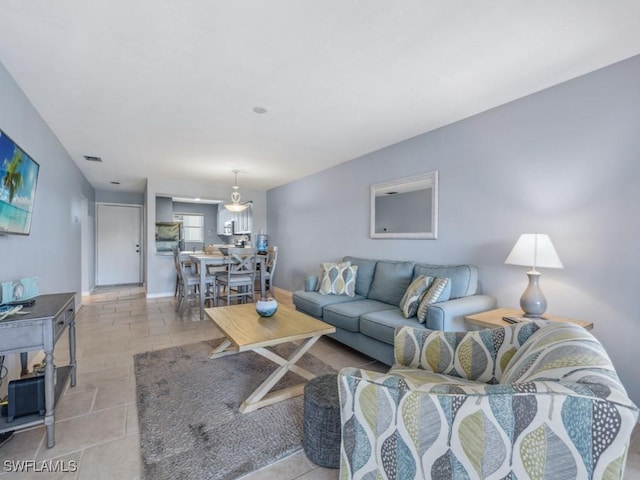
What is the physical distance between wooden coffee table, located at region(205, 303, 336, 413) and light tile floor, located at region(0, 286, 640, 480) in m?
0.55

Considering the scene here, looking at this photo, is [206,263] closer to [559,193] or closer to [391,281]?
[391,281]

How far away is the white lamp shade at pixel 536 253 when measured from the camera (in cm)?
216

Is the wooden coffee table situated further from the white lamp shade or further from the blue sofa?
the white lamp shade

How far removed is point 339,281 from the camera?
3.77 metres

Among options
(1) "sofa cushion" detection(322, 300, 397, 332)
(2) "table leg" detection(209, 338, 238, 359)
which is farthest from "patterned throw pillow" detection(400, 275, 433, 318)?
(2) "table leg" detection(209, 338, 238, 359)

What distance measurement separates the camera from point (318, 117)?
2.98 metres

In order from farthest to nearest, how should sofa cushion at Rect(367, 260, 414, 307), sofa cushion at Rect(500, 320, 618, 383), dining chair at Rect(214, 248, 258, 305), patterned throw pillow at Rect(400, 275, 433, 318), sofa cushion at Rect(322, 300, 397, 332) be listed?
dining chair at Rect(214, 248, 258, 305) < sofa cushion at Rect(367, 260, 414, 307) < sofa cushion at Rect(322, 300, 397, 332) < patterned throw pillow at Rect(400, 275, 433, 318) < sofa cushion at Rect(500, 320, 618, 383)

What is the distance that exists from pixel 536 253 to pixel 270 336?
2015mm

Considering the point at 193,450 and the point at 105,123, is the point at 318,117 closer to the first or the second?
the point at 105,123

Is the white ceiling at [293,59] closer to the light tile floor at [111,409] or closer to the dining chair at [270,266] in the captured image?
the light tile floor at [111,409]

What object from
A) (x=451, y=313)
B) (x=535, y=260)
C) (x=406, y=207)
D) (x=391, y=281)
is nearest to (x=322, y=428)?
(x=451, y=313)

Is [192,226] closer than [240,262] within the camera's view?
No

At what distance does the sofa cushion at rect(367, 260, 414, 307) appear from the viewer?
3.31m

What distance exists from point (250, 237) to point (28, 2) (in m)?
5.77
